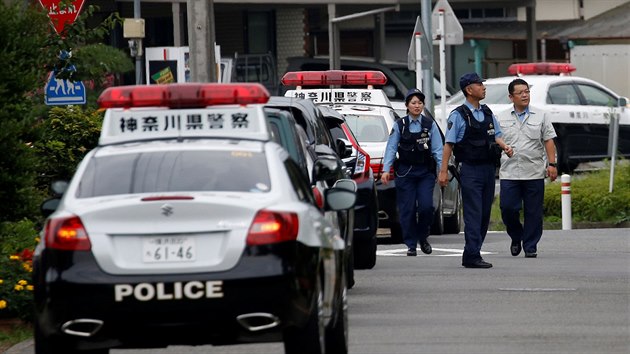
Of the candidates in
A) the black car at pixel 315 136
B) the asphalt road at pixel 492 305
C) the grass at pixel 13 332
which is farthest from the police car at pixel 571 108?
the grass at pixel 13 332

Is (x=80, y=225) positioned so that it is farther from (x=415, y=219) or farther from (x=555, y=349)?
(x=415, y=219)

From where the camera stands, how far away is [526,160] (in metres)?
16.0

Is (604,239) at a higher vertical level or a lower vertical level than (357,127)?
lower

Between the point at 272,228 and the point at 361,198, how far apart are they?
6677 mm

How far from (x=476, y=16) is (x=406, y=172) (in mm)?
36717

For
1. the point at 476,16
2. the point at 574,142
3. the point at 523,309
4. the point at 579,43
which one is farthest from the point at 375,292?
the point at 476,16

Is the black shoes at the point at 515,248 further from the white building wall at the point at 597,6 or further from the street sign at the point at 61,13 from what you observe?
the white building wall at the point at 597,6

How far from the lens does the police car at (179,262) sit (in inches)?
322

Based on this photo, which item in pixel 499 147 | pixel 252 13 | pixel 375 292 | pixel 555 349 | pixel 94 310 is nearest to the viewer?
pixel 94 310

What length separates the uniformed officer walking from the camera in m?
16.0

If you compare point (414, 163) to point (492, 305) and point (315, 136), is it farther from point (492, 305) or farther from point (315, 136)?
point (492, 305)

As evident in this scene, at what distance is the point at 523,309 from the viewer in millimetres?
12219

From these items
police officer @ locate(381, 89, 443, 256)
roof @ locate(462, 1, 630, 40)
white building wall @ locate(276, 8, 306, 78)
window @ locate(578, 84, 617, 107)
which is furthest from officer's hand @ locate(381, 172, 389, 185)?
roof @ locate(462, 1, 630, 40)

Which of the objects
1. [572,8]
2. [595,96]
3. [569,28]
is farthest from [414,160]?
[572,8]
